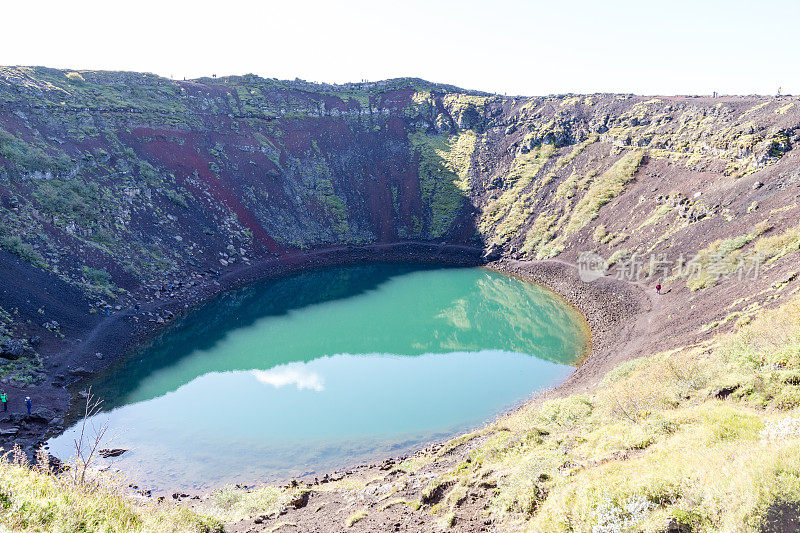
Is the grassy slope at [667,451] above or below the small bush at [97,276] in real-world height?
above

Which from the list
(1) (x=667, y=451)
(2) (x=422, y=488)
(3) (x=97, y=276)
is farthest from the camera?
(3) (x=97, y=276)

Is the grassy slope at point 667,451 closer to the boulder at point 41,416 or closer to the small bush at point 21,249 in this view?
the boulder at point 41,416

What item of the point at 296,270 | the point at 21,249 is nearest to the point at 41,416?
the point at 21,249

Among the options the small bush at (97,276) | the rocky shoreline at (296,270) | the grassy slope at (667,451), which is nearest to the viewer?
the grassy slope at (667,451)

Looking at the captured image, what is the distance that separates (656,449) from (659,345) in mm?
16618

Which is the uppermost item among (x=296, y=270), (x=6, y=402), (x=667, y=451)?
(x=667, y=451)

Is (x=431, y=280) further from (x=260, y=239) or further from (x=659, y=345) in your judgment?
(x=659, y=345)

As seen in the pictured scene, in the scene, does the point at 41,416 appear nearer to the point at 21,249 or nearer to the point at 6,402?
the point at 6,402

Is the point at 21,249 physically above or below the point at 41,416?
above

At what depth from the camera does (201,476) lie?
19859mm

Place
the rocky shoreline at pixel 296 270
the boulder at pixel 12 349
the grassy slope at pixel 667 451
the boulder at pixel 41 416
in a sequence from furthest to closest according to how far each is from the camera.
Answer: the boulder at pixel 12 349
the rocky shoreline at pixel 296 270
the boulder at pixel 41 416
the grassy slope at pixel 667 451

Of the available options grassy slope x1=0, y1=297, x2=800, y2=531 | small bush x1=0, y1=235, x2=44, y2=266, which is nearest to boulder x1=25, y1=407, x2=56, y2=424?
grassy slope x1=0, y1=297, x2=800, y2=531

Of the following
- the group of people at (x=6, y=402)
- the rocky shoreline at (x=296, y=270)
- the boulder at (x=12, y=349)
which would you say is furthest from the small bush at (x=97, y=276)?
the group of people at (x=6, y=402)

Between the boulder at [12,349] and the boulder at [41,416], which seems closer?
the boulder at [41,416]
